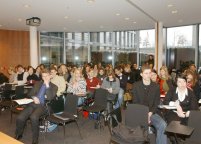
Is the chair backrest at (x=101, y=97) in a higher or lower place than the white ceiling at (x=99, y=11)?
lower

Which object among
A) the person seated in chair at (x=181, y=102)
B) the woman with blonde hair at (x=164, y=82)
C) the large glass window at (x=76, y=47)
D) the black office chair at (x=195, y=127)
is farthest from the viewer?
the large glass window at (x=76, y=47)

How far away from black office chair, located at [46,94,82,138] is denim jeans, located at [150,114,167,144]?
1527 mm

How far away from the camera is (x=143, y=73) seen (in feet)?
12.8

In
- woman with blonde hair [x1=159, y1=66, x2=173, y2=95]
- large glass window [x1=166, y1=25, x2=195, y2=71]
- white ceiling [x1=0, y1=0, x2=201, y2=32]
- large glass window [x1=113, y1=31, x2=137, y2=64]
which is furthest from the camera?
large glass window [x1=113, y1=31, x2=137, y2=64]

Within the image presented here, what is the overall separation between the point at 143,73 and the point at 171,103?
678mm

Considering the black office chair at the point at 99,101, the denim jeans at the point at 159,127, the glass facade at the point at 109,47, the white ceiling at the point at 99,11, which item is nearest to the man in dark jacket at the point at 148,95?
the denim jeans at the point at 159,127

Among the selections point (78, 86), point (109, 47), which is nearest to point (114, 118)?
point (78, 86)

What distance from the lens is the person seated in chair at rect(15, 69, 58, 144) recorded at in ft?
14.7

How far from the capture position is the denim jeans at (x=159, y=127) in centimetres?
367

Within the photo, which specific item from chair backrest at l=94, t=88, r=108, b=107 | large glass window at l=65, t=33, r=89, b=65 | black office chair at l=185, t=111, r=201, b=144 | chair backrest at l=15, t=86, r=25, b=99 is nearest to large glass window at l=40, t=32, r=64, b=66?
large glass window at l=65, t=33, r=89, b=65

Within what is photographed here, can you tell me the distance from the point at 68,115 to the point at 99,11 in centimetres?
486

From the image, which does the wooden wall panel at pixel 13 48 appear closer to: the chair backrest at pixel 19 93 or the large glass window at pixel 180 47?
the chair backrest at pixel 19 93

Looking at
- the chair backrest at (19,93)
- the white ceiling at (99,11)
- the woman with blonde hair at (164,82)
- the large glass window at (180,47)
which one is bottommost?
the chair backrest at (19,93)

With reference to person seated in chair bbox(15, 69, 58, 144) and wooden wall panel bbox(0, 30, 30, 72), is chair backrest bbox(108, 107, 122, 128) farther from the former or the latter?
wooden wall panel bbox(0, 30, 30, 72)
